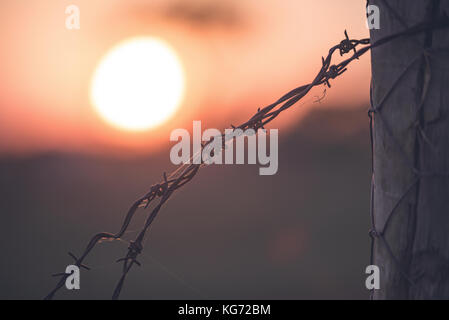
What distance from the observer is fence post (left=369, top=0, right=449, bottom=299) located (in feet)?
4.27

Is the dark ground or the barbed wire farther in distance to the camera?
the dark ground

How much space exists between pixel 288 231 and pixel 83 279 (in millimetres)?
7446

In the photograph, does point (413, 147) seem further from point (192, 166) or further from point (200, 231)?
point (200, 231)

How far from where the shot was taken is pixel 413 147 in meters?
1.33

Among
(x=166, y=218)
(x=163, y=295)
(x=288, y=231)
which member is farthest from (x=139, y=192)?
(x=163, y=295)

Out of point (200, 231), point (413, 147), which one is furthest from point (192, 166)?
point (200, 231)

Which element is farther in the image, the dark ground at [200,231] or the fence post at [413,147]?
the dark ground at [200,231]

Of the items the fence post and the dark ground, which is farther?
the dark ground

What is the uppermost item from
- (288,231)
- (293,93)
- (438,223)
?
(293,93)

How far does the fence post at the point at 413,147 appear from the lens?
1.30 meters

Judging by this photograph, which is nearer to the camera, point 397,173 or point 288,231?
point 397,173

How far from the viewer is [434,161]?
4.29 ft

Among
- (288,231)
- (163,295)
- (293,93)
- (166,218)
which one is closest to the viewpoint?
(293,93)
